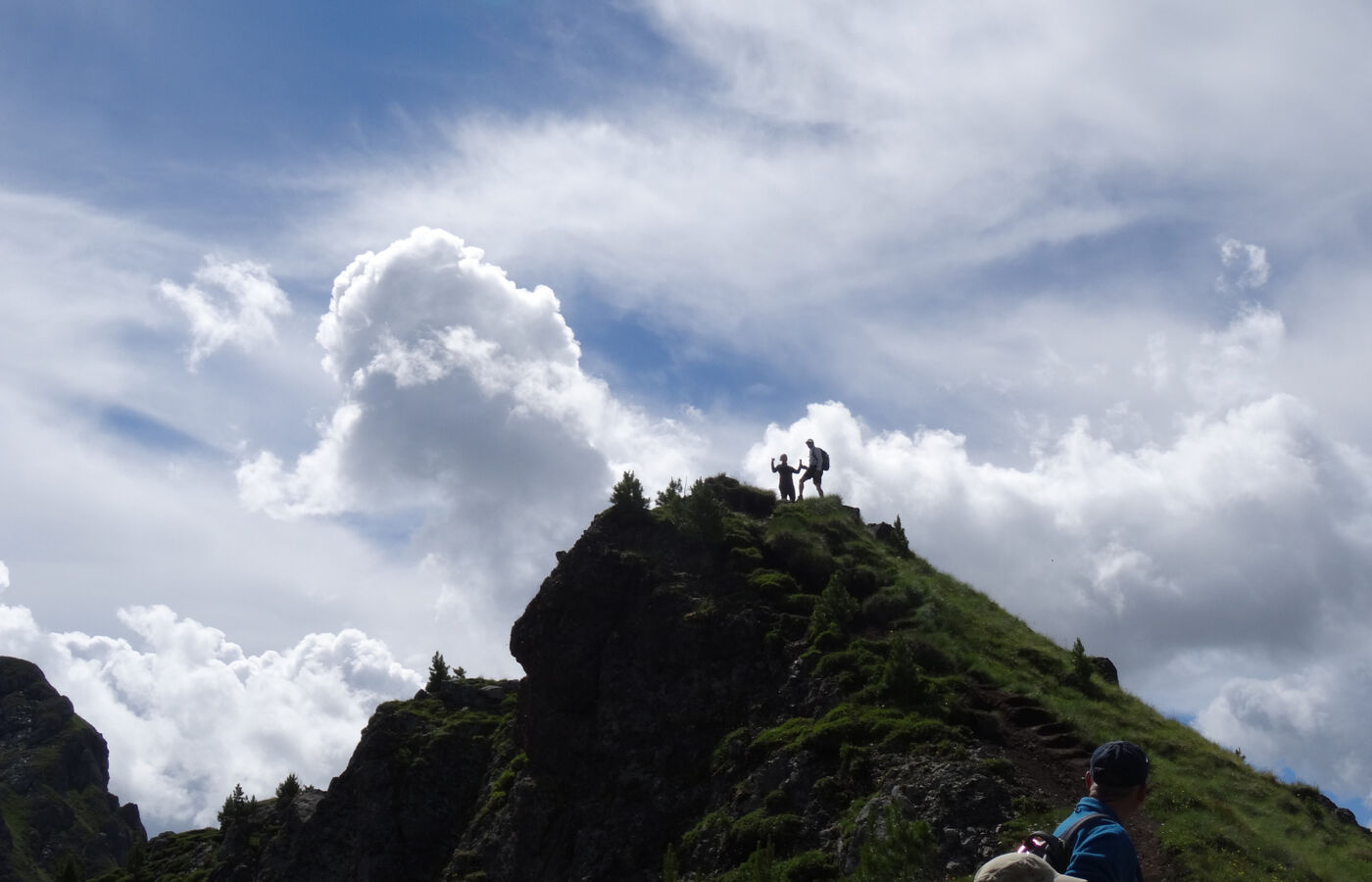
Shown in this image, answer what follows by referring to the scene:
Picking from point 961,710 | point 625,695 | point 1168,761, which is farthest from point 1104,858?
point 625,695

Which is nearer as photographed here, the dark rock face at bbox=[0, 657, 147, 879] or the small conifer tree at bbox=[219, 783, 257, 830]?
the small conifer tree at bbox=[219, 783, 257, 830]

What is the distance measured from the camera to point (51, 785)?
562 feet

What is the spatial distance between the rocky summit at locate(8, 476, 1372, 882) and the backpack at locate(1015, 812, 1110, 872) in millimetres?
14236

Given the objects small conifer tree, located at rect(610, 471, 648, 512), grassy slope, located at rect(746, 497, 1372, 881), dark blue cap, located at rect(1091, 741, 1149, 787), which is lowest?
dark blue cap, located at rect(1091, 741, 1149, 787)

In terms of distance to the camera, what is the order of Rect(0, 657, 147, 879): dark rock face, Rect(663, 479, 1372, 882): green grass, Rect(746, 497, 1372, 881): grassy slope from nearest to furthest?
Rect(746, 497, 1372, 881): grassy slope < Rect(663, 479, 1372, 882): green grass < Rect(0, 657, 147, 879): dark rock face

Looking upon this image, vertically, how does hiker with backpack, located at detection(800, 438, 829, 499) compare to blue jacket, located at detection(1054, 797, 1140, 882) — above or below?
above

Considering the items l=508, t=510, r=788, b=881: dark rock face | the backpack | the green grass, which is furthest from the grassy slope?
the backpack

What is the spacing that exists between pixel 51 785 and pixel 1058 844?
19639 cm

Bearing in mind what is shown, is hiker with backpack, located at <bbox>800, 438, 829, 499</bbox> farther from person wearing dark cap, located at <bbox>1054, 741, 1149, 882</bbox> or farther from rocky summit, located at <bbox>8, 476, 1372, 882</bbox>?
person wearing dark cap, located at <bbox>1054, 741, 1149, 882</bbox>

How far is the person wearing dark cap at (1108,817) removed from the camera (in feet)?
21.9

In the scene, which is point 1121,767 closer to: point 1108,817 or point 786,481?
point 1108,817

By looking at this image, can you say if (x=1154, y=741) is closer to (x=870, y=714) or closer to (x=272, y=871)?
(x=870, y=714)

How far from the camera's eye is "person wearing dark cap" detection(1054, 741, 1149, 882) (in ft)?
21.9

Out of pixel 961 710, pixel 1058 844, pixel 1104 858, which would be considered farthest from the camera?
pixel 961 710
